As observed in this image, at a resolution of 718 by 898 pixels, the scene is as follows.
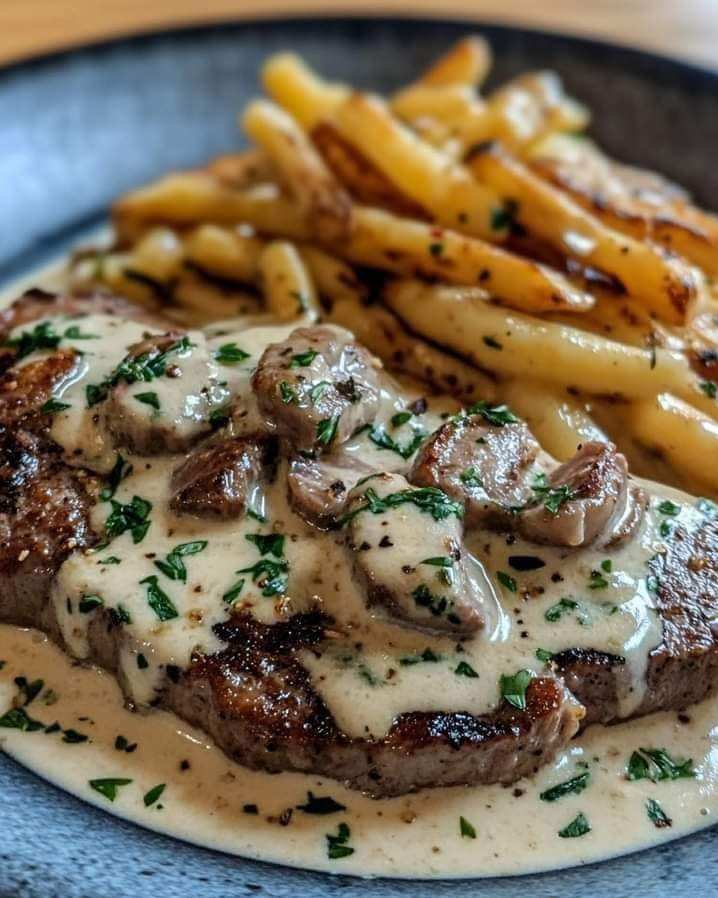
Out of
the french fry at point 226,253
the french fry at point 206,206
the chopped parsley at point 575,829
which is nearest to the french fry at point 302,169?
the french fry at point 206,206

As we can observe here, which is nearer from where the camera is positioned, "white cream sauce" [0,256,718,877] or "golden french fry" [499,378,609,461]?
"white cream sauce" [0,256,718,877]

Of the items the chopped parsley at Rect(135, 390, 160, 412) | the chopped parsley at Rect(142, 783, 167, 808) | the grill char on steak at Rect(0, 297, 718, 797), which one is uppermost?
the chopped parsley at Rect(135, 390, 160, 412)

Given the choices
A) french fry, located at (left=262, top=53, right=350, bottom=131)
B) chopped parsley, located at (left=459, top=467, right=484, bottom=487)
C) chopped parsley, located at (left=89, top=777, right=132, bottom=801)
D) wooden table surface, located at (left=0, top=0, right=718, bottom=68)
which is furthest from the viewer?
wooden table surface, located at (left=0, top=0, right=718, bottom=68)

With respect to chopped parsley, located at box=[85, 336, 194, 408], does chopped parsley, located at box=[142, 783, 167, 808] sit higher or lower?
lower

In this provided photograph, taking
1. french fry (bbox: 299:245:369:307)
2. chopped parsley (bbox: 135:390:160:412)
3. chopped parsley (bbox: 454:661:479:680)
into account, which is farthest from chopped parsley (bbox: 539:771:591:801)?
french fry (bbox: 299:245:369:307)

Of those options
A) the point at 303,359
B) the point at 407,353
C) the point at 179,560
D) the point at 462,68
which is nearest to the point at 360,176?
the point at 407,353

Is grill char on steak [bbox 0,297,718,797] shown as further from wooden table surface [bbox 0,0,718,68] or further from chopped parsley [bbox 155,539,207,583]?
wooden table surface [bbox 0,0,718,68]

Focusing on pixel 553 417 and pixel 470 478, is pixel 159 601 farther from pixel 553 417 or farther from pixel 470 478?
pixel 553 417
